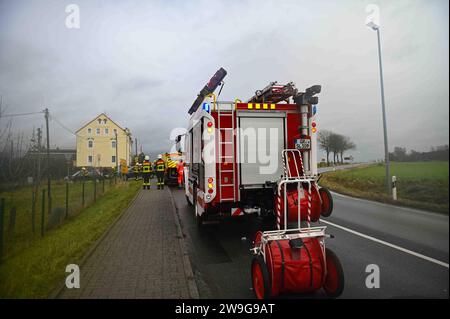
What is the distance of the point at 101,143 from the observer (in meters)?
40.9

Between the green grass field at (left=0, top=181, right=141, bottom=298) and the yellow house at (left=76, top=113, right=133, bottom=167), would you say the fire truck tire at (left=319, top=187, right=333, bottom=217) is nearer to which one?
the green grass field at (left=0, top=181, right=141, bottom=298)

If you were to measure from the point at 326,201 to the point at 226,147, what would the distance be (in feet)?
6.95

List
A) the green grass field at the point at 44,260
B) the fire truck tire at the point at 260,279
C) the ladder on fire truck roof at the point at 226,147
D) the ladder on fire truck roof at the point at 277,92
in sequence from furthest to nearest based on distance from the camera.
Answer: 1. the ladder on fire truck roof at the point at 277,92
2. the ladder on fire truck roof at the point at 226,147
3. the green grass field at the point at 44,260
4. the fire truck tire at the point at 260,279

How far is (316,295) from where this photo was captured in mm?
3510

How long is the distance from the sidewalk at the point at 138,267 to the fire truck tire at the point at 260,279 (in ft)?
2.44

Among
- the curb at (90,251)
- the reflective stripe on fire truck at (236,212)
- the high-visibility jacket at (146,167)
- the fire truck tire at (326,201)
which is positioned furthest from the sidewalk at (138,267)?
the high-visibility jacket at (146,167)

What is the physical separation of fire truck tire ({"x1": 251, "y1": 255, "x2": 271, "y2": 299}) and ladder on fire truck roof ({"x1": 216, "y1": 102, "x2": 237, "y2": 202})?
225 centimetres

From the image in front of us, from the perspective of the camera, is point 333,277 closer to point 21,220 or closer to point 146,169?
point 21,220

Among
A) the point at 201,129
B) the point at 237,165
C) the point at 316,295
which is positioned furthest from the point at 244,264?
the point at 201,129

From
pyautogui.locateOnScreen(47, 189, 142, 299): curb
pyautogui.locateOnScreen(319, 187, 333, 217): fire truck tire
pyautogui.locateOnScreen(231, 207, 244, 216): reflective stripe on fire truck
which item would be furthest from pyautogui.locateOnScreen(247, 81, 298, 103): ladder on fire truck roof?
pyautogui.locateOnScreen(47, 189, 142, 299): curb

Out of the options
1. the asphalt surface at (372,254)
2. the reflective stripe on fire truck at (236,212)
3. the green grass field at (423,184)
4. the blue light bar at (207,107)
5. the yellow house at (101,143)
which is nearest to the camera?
the green grass field at (423,184)

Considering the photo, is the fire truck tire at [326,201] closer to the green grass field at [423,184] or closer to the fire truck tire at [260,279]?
the fire truck tire at [260,279]

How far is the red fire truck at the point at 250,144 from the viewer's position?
5.56m
